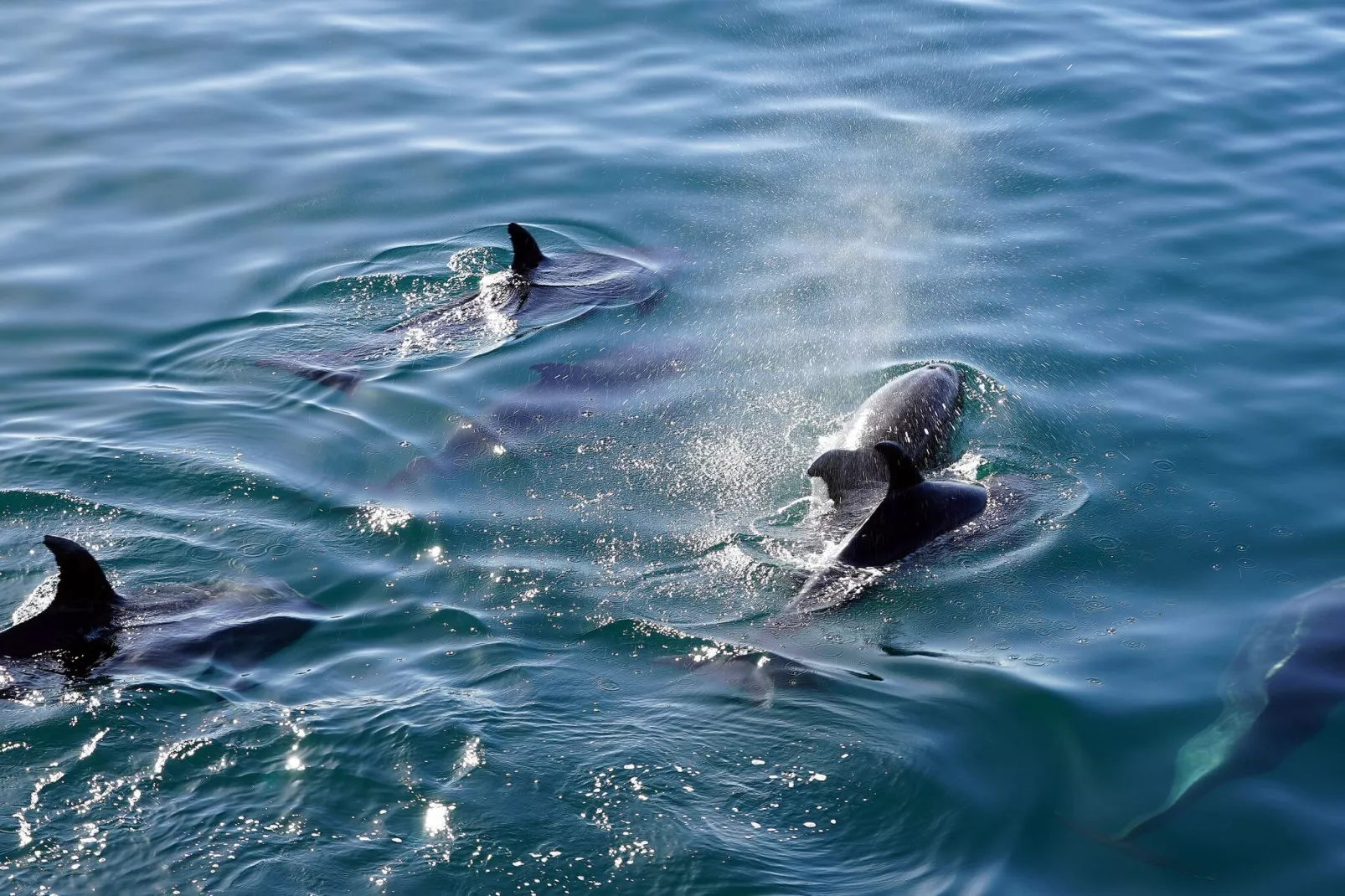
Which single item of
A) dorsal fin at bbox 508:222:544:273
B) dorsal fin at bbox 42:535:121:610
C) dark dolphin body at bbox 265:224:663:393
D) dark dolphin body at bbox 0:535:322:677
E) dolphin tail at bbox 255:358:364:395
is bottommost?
dark dolphin body at bbox 0:535:322:677

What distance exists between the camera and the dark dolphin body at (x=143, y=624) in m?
8.61

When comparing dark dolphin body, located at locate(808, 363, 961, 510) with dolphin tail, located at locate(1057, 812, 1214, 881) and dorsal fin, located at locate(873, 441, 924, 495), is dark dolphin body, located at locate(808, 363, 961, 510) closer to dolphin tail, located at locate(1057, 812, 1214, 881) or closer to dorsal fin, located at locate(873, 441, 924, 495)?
dorsal fin, located at locate(873, 441, 924, 495)

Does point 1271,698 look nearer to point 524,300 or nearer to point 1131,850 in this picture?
point 1131,850

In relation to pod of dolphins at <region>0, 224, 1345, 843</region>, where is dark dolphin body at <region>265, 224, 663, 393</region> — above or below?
above

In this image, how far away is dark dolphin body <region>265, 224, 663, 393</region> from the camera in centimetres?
1324

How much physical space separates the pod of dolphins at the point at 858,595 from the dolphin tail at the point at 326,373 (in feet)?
4.36

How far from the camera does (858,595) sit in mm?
9398

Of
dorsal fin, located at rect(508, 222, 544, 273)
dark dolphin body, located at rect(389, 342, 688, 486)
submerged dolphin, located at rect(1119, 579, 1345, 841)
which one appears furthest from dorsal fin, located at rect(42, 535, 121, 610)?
submerged dolphin, located at rect(1119, 579, 1345, 841)

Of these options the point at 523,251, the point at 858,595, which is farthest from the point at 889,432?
the point at 523,251

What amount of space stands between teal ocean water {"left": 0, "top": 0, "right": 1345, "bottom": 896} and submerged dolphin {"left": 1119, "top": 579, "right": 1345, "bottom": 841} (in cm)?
Answer: 13

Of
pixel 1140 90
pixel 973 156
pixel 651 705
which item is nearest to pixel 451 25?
pixel 973 156

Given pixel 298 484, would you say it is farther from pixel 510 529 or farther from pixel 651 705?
pixel 651 705

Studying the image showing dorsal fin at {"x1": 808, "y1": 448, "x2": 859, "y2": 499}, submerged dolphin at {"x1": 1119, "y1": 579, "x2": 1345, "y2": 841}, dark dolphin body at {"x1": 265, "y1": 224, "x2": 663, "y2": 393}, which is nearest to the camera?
submerged dolphin at {"x1": 1119, "y1": 579, "x2": 1345, "y2": 841}

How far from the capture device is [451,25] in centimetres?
2155
